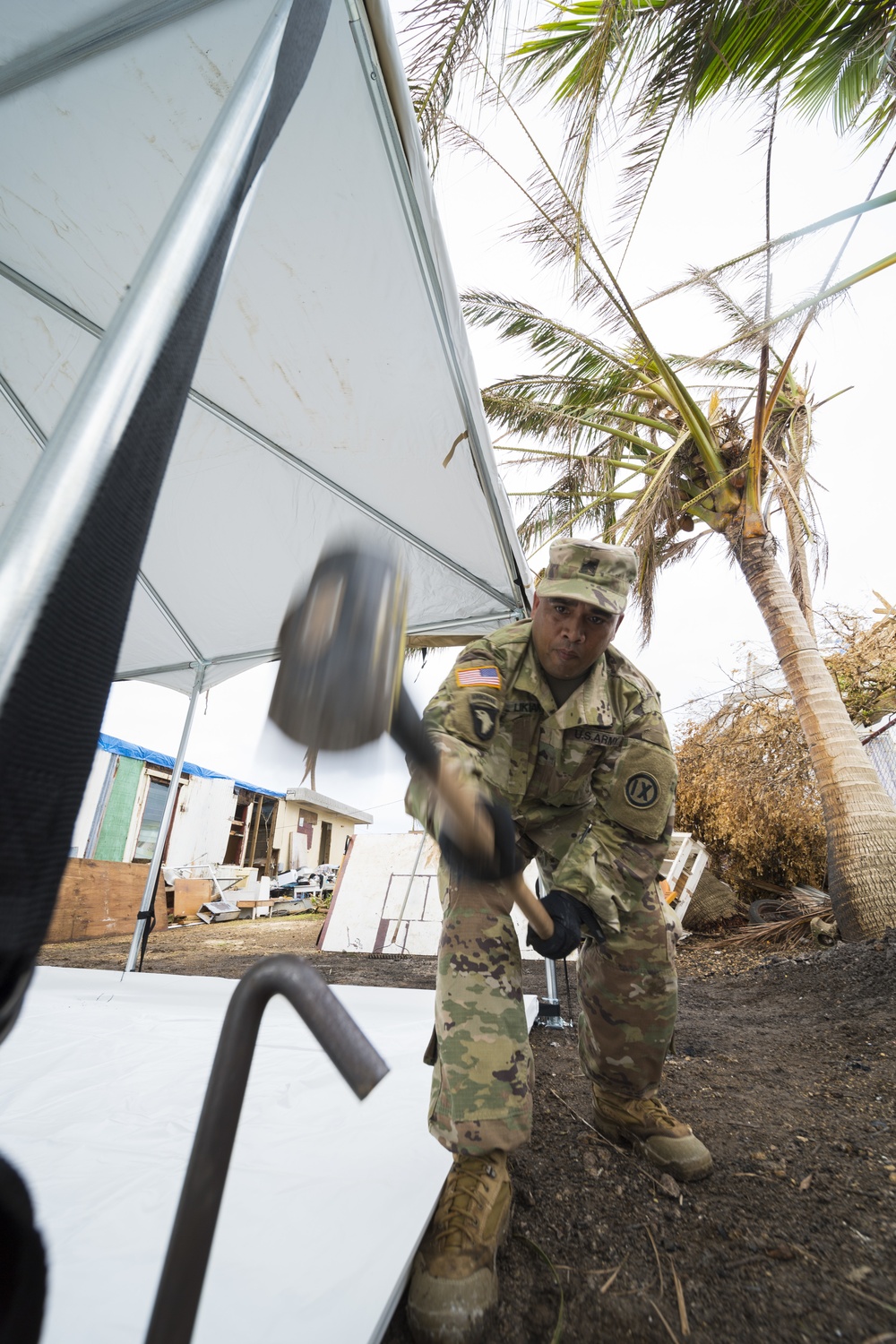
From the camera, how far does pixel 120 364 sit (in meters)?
0.58

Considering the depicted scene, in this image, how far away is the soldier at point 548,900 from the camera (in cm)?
117

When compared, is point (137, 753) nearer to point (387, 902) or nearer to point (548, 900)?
point (387, 902)

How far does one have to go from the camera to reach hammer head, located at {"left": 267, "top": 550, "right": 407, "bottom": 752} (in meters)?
0.66

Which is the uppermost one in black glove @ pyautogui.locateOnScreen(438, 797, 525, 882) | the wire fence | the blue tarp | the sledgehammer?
the blue tarp

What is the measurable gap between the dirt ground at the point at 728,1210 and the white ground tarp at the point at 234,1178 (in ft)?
→ 0.55

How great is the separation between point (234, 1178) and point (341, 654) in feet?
4.11

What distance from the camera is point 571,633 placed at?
6.02 ft

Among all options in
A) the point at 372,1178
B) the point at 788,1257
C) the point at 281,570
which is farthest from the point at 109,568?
the point at 281,570

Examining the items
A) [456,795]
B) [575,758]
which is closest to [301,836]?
[575,758]

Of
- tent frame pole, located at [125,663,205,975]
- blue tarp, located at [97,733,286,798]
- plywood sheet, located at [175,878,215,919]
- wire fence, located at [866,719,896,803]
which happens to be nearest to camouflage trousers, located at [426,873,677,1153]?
tent frame pole, located at [125,663,205,975]

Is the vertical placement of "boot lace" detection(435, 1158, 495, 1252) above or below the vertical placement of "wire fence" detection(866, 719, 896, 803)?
below

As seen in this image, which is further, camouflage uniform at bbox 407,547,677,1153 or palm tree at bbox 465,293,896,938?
palm tree at bbox 465,293,896,938

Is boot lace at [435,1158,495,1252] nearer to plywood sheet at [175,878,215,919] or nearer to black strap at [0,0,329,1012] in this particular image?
black strap at [0,0,329,1012]

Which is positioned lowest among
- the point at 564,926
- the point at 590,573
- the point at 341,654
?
the point at 564,926
